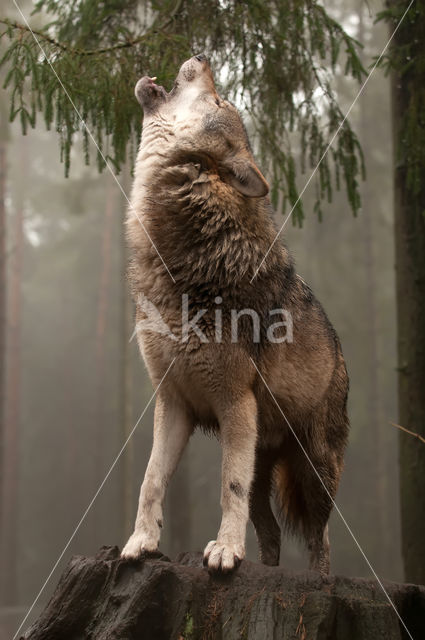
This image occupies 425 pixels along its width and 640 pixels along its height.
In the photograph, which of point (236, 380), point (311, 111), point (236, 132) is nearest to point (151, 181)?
point (236, 132)

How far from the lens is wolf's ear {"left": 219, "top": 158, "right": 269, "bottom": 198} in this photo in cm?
439

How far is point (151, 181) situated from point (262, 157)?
103 inches

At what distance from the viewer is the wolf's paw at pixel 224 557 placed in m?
3.99

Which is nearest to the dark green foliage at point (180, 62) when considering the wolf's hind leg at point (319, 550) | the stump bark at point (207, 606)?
the wolf's hind leg at point (319, 550)

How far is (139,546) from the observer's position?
4.17 meters

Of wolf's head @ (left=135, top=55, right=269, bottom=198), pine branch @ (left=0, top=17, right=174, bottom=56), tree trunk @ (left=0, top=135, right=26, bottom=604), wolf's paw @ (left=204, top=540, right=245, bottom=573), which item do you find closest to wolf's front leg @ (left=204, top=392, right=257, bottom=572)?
wolf's paw @ (left=204, top=540, right=245, bottom=573)

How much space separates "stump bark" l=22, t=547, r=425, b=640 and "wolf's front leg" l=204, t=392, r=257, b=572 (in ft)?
0.50

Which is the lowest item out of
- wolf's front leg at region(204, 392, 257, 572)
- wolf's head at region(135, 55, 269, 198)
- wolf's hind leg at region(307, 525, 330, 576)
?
wolf's hind leg at region(307, 525, 330, 576)

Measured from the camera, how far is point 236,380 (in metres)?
4.25

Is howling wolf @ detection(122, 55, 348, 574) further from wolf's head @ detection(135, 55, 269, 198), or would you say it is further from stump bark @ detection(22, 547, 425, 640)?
stump bark @ detection(22, 547, 425, 640)

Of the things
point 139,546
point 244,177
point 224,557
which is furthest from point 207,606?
point 244,177

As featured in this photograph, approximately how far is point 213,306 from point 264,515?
1815mm

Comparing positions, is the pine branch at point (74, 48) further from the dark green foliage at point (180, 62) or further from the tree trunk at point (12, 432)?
the tree trunk at point (12, 432)

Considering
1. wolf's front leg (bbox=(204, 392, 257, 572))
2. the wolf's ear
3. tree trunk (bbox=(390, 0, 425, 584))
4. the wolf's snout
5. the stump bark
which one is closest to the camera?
the stump bark
